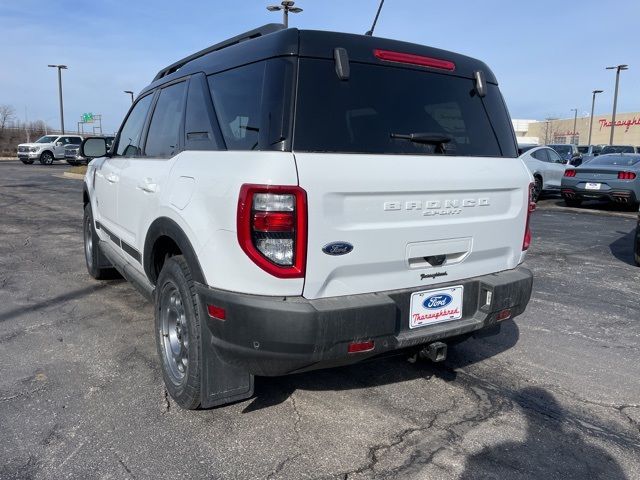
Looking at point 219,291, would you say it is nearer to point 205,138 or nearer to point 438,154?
point 205,138

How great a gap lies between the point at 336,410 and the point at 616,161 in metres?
13.2

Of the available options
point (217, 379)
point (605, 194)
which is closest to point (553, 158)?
point (605, 194)

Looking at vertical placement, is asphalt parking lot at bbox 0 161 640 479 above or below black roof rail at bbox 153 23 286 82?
below

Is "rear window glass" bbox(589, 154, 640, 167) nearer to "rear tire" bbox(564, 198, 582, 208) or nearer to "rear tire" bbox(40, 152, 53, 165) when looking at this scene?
"rear tire" bbox(564, 198, 582, 208)

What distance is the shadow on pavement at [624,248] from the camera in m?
7.53

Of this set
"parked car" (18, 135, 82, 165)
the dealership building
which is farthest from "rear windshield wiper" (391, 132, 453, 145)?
the dealership building

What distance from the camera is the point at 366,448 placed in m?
2.72

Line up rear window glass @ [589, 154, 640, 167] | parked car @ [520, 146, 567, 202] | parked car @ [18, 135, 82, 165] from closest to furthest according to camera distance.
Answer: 1. rear window glass @ [589, 154, 640, 167]
2. parked car @ [520, 146, 567, 202]
3. parked car @ [18, 135, 82, 165]

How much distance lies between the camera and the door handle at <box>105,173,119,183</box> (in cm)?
439

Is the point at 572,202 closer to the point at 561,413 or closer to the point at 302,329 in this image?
the point at 561,413

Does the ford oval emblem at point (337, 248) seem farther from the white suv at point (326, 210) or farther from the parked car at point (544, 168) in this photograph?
the parked car at point (544, 168)

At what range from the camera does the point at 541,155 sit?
615 inches

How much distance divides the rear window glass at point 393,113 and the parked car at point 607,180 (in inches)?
433

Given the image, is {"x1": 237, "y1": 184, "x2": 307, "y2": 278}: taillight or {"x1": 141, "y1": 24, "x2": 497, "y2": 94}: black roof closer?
{"x1": 237, "y1": 184, "x2": 307, "y2": 278}: taillight
